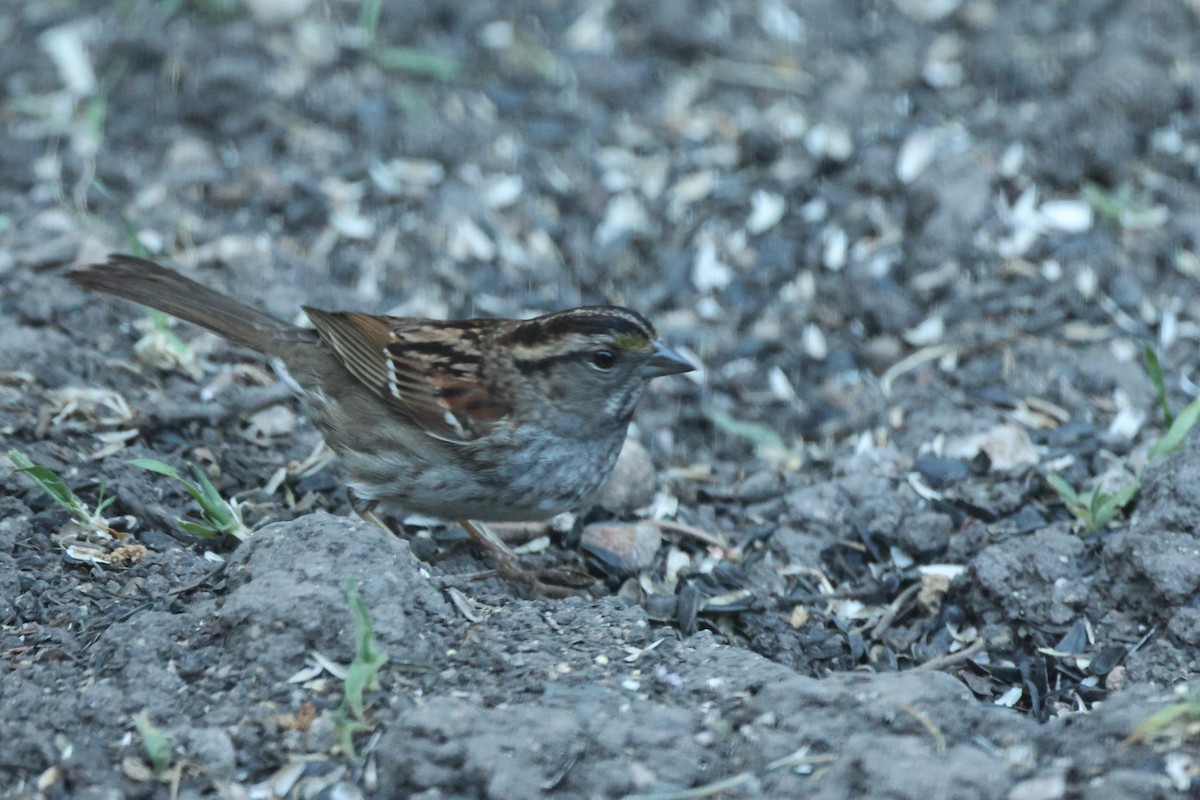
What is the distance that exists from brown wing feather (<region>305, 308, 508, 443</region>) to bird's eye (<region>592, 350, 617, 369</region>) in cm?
30

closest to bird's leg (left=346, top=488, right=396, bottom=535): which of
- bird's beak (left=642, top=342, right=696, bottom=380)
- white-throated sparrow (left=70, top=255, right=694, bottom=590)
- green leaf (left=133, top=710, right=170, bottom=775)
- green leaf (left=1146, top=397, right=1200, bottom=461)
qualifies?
white-throated sparrow (left=70, top=255, right=694, bottom=590)

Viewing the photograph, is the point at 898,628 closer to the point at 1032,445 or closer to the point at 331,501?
the point at 1032,445

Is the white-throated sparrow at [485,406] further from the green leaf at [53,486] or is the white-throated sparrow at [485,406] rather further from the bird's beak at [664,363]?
the green leaf at [53,486]

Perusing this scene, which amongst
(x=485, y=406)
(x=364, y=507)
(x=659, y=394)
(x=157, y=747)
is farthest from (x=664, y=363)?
(x=157, y=747)

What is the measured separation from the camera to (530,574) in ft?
13.9

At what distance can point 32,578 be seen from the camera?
3.62 metres

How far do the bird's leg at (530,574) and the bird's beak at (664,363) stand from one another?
635mm

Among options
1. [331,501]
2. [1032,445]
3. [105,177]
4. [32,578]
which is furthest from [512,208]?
[32,578]

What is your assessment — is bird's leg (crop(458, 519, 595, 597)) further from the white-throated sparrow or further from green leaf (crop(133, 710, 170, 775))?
green leaf (crop(133, 710, 170, 775))

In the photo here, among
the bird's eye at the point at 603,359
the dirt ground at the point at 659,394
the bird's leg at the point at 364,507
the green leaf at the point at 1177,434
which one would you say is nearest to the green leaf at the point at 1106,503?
the dirt ground at the point at 659,394

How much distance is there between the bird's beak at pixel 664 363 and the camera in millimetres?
4258

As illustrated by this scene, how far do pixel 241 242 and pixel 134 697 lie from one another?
2.90 metres

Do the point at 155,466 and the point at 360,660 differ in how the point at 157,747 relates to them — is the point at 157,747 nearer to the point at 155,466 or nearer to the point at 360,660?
the point at 360,660

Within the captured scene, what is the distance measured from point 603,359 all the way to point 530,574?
660 millimetres
